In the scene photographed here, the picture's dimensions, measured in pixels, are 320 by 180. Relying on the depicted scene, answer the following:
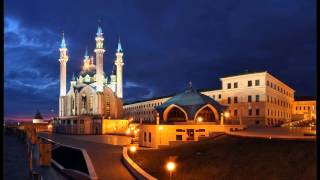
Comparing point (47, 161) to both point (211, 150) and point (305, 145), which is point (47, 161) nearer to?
point (211, 150)

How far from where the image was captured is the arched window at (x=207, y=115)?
5090 centimetres

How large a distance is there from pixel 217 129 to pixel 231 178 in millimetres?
20915

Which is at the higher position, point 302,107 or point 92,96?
point 92,96

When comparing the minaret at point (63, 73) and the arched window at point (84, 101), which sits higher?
the minaret at point (63, 73)

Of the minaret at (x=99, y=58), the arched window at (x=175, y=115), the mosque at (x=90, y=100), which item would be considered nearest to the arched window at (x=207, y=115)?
the arched window at (x=175, y=115)

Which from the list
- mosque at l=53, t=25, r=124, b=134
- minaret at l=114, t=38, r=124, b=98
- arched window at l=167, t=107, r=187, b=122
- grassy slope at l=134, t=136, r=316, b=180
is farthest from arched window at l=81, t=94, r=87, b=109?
grassy slope at l=134, t=136, r=316, b=180

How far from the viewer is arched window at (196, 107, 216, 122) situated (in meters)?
50.9

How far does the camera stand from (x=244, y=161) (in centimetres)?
2648

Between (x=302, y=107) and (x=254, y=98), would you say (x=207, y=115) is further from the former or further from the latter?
(x=302, y=107)

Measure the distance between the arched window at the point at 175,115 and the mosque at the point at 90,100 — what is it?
4081cm

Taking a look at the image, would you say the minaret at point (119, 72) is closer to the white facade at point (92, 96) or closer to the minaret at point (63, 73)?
the white facade at point (92, 96)

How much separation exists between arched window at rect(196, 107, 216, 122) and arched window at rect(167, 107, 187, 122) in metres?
2.60

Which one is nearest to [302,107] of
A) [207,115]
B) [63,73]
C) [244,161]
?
[207,115]

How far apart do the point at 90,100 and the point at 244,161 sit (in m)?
74.3
